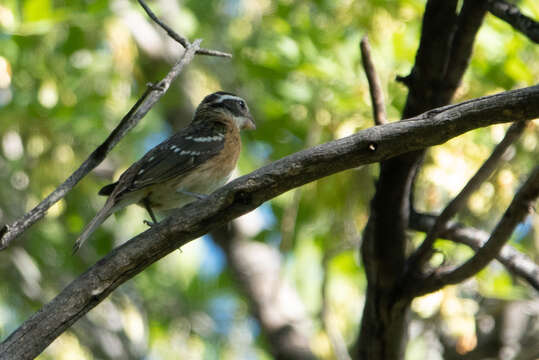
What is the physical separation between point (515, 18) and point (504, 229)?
1.46 m

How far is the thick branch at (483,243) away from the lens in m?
5.40

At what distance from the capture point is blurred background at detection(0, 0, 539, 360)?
6992 millimetres

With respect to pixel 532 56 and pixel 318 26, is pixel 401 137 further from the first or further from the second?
pixel 318 26

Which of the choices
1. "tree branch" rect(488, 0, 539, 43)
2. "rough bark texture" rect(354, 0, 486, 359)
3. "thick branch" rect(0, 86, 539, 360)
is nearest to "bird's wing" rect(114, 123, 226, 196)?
"rough bark texture" rect(354, 0, 486, 359)

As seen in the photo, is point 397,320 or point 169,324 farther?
point 169,324

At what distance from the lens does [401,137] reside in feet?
12.7

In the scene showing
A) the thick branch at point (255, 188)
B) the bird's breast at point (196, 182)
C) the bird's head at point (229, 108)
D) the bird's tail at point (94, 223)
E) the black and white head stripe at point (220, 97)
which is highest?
the black and white head stripe at point (220, 97)

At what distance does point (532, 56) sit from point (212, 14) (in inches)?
200

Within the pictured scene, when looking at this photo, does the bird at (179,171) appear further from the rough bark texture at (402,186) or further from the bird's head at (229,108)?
the rough bark texture at (402,186)

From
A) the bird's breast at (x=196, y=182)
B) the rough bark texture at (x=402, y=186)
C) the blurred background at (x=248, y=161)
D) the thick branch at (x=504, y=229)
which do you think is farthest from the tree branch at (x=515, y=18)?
the bird's breast at (x=196, y=182)

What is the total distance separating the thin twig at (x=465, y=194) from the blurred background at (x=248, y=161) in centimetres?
24

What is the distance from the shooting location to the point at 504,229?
4.91 metres

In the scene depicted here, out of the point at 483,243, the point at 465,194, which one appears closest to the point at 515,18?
the point at 465,194

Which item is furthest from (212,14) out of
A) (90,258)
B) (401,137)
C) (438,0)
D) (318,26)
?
(401,137)
